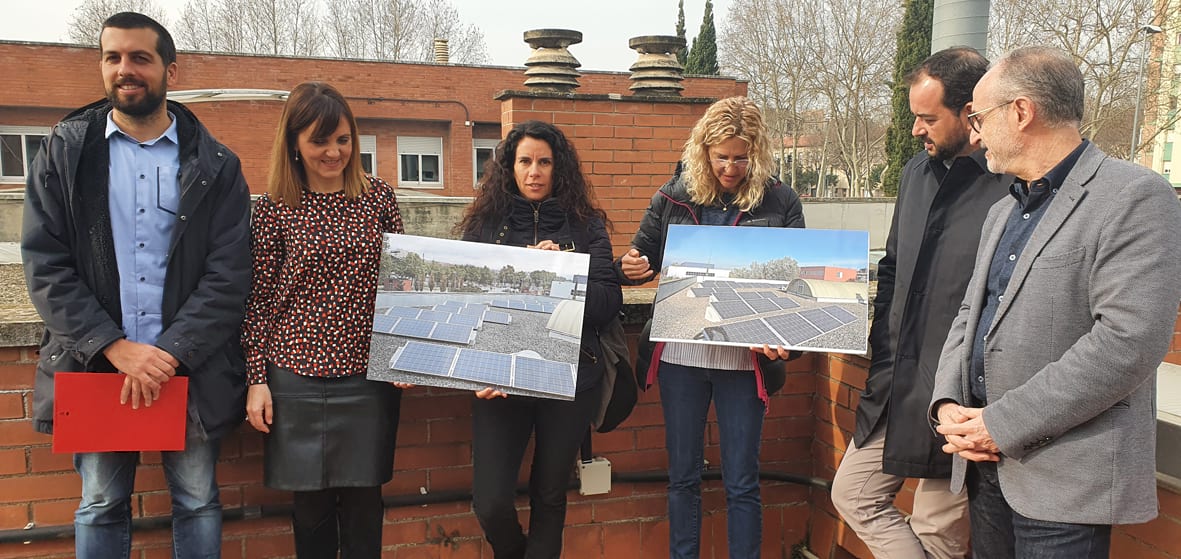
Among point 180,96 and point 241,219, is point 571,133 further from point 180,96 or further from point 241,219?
point 180,96

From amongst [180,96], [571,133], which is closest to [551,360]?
[571,133]

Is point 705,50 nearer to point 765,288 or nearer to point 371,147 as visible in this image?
point 371,147

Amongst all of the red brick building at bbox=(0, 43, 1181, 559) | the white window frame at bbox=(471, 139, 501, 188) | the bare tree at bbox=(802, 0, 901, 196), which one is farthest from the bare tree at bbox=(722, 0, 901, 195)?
the red brick building at bbox=(0, 43, 1181, 559)

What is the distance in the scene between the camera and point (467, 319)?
8.27 ft

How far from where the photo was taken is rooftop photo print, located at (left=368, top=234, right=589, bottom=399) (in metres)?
2.45

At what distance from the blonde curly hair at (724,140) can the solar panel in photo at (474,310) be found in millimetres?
898

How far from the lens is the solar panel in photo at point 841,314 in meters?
2.47

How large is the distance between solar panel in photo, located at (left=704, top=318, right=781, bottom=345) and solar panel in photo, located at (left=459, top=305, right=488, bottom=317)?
745 mm

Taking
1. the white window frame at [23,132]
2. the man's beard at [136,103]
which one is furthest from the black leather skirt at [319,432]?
the white window frame at [23,132]

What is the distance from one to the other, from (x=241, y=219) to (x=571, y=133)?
143 inches

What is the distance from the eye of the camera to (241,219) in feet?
8.09

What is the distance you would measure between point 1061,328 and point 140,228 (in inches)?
99.7

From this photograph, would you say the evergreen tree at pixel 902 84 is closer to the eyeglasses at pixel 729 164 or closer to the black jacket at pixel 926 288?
the eyeglasses at pixel 729 164

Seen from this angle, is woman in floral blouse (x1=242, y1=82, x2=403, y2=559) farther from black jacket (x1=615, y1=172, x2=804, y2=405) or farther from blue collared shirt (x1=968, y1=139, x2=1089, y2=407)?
blue collared shirt (x1=968, y1=139, x2=1089, y2=407)
